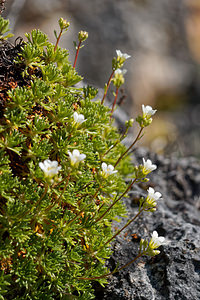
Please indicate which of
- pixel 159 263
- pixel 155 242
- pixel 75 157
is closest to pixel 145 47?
pixel 159 263

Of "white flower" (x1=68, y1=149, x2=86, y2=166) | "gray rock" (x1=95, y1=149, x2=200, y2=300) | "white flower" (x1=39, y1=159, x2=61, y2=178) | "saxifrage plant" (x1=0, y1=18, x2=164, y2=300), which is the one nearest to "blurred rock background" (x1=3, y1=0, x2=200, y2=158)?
"gray rock" (x1=95, y1=149, x2=200, y2=300)

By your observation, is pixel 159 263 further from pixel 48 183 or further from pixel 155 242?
pixel 48 183

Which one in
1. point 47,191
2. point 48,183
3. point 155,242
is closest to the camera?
point 48,183

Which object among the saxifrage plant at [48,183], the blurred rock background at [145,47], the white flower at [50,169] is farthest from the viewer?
the blurred rock background at [145,47]

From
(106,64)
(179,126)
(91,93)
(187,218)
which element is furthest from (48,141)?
(179,126)

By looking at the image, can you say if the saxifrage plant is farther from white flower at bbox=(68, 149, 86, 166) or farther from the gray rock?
the gray rock

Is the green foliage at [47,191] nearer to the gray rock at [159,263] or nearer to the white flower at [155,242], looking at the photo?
the gray rock at [159,263]

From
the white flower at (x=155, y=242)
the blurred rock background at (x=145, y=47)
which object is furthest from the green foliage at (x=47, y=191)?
the blurred rock background at (x=145, y=47)

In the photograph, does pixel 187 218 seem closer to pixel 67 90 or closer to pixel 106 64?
pixel 67 90
